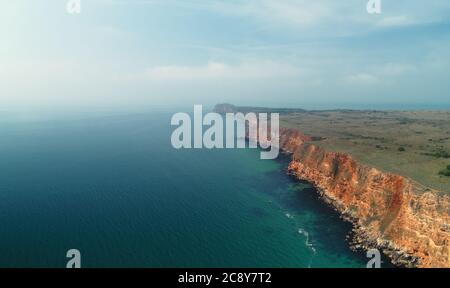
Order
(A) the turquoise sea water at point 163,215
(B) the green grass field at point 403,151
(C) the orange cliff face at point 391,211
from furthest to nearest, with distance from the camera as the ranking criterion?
1. (B) the green grass field at point 403,151
2. (A) the turquoise sea water at point 163,215
3. (C) the orange cliff face at point 391,211

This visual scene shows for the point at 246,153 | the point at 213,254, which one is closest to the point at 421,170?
the point at 213,254

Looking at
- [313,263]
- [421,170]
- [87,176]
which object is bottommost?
[313,263]

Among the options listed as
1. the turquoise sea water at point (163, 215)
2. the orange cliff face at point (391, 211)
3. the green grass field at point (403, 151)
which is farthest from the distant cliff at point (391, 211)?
the turquoise sea water at point (163, 215)

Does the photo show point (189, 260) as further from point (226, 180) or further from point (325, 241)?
point (226, 180)

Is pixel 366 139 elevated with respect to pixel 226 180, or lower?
elevated

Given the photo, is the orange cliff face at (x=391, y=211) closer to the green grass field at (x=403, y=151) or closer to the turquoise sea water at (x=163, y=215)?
the green grass field at (x=403, y=151)

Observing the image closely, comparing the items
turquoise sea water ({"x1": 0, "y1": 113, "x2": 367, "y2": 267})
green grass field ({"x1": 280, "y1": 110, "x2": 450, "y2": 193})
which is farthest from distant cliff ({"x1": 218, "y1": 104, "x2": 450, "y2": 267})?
turquoise sea water ({"x1": 0, "y1": 113, "x2": 367, "y2": 267})

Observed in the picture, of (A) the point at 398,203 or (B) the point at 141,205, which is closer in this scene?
(A) the point at 398,203

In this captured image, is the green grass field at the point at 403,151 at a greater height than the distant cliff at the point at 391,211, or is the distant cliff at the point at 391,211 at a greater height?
the green grass field at the point at 403,151
